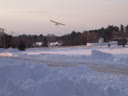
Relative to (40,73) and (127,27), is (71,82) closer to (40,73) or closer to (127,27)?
(40,73)

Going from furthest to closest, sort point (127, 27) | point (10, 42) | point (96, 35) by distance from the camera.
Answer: point (127, 27) → point (96, 35) → point (10, 42)

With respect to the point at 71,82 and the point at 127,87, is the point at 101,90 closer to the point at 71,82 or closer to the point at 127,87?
the point at 71,82

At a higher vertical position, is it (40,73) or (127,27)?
(127,27)

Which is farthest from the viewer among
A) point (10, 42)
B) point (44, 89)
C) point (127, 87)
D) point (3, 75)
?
point (10, 42)

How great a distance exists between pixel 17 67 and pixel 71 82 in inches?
178

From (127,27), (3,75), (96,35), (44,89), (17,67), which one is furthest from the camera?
(127,27)

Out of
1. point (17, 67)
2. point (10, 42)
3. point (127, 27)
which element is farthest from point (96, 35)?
point (17, 67)

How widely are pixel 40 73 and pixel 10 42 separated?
64.8 m

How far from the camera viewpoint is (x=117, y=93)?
6.91m

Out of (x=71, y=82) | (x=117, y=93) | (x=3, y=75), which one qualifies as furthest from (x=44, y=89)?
(x=3, y=75)

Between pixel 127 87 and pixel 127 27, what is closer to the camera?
pixel 127 87

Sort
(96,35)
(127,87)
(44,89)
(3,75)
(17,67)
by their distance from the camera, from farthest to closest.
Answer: (96,35) < (17,67) < (3,75) < (127,87) < (44,89)

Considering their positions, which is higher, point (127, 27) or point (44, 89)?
point (127, 27)

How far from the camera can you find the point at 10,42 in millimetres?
72438
